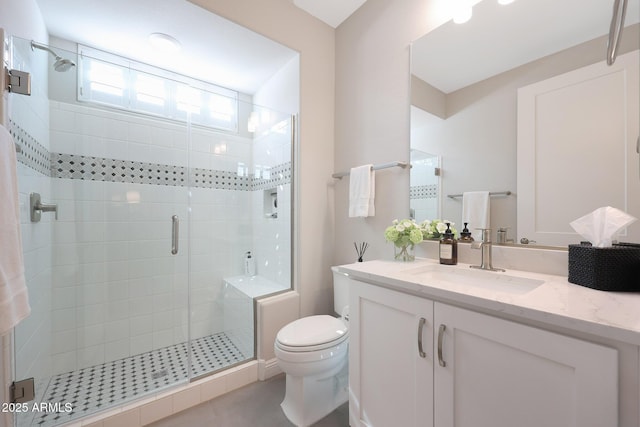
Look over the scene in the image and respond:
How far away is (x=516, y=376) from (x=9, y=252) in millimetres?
1652

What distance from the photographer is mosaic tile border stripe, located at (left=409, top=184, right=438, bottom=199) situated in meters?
1.53

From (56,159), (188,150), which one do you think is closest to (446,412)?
(188,150)

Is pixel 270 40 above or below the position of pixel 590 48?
above

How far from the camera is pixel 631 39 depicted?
940mm

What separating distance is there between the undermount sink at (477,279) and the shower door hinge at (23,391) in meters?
1.87

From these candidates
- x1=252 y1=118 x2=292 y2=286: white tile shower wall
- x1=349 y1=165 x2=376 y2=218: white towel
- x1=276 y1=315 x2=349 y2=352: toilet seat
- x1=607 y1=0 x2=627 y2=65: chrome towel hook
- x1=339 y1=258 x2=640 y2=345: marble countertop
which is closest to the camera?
x1=339 y1=258 x2=640 y2=345: marble countertop

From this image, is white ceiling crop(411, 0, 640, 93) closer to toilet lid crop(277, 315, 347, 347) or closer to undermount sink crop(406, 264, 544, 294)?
undermount sink crop(406, 264, 544, 294)

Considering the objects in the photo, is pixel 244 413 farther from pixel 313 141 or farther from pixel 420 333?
pixel 313 141

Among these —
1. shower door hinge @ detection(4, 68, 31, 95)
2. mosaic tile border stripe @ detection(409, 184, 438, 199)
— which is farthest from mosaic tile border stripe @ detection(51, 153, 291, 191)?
mosaic tile border stripe @ detection(409, 184, 438, 199)

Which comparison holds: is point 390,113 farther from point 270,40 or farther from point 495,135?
point 270,40

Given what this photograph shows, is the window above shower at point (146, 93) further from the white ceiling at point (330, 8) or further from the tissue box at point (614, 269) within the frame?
the tissue box at point (614, 269)

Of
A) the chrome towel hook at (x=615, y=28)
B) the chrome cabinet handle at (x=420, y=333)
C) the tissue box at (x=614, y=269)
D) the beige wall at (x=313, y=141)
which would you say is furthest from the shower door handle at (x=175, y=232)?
the chrome towel hook at (x=615, y=28)

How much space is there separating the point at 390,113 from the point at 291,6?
3.82 ft

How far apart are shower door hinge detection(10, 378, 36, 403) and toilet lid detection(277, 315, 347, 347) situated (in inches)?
46.4
